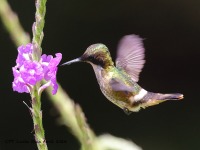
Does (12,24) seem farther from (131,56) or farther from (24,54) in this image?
(24,54)

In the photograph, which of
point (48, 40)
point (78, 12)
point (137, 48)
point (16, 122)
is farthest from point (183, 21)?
point (137, 48)

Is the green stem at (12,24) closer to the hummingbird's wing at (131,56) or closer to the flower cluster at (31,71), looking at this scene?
the hummingbird's wing at (131,56)

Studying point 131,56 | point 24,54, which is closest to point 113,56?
point 131,56

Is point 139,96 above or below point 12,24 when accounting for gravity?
below

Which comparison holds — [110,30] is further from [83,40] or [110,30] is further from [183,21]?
[183,21]

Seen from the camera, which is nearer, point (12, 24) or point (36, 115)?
point (36, 115)

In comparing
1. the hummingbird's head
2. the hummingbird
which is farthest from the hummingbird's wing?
the hummingbird's head

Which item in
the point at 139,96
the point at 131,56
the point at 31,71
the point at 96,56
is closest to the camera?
the point at 31,71

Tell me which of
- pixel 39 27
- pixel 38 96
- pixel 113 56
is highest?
pixel 39 27
